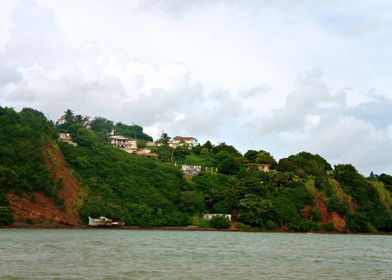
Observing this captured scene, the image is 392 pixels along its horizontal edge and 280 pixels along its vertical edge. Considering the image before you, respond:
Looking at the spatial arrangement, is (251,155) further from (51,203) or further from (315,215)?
(51,203)

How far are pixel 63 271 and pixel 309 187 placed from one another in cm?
8864

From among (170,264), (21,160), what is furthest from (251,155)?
(170,264)

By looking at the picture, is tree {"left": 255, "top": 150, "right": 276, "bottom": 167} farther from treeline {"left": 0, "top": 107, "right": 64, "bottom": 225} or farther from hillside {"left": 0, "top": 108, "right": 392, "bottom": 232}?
treeline {"left": 0, "top": 107, "right": 64, "bottom": 225}

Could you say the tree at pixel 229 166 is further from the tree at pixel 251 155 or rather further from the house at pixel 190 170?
the tree at pixel 251 155

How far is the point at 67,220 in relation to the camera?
288 ft

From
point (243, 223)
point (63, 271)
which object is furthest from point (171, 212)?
point (63, 271)

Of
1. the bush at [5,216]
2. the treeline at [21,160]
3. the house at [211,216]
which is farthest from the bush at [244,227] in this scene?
the bush at [5,216]

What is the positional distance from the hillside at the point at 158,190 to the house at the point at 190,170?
9.99 ft

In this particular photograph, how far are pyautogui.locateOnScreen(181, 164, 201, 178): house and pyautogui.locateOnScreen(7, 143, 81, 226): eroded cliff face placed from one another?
104 feet

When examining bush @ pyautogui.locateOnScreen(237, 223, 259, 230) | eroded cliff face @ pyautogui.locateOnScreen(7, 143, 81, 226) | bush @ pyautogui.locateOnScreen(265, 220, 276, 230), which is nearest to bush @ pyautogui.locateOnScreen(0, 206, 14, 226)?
eroded cliff face @ pyautogui.locateOnScreen(7, 143, 81, 226)

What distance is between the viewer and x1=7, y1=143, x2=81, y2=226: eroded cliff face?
8269 cm

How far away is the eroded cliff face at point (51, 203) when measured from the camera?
82.7m

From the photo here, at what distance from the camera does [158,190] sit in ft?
344

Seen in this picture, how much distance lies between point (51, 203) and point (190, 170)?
44.4 meters
